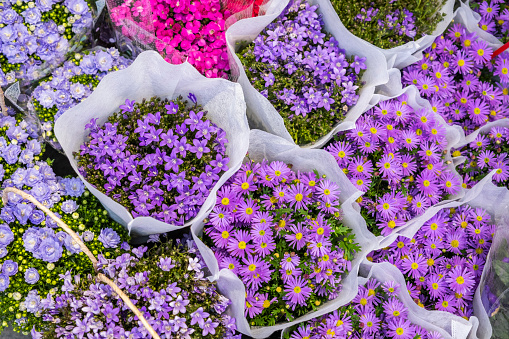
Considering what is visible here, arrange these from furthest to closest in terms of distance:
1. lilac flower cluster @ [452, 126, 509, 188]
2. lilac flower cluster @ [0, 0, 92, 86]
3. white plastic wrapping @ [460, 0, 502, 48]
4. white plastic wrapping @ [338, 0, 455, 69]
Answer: white plastic wrapping @ [460, 0, 502, 48]
lilac flower cluster @ [452, 126, 509, 188]
white plastic wrapping @ [338, 0, 455, 69]
lilac flower cluster @ [0, 0, 92, 86]

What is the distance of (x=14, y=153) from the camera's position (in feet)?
5.35

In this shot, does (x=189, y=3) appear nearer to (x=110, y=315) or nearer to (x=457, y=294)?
(x=110, y=315)

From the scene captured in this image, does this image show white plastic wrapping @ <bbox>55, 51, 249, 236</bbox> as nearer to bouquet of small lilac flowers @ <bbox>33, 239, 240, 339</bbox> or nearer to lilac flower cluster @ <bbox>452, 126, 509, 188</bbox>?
bouquet of small lilac flowers @ <bbox>33, 239, 240, 339</bbox>

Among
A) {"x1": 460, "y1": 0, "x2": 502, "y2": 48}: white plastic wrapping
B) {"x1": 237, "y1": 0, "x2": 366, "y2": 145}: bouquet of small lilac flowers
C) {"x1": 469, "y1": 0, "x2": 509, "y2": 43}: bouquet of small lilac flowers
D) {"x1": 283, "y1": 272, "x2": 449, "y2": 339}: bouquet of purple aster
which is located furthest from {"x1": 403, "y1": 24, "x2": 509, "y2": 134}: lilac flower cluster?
{"x1": 283, "y1": 272, "x2": 449, "y2": 339}: bouquet of purple aster

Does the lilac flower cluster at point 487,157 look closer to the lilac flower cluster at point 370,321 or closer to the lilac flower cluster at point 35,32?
the lilac flower cluster at point 370,321

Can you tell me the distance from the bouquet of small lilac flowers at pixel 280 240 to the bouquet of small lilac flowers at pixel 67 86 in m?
0.66

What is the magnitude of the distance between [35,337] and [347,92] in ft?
4.86

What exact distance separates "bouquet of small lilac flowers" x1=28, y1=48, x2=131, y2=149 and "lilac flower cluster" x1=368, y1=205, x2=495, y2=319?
1353mm

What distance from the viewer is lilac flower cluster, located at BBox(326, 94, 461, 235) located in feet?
6.08

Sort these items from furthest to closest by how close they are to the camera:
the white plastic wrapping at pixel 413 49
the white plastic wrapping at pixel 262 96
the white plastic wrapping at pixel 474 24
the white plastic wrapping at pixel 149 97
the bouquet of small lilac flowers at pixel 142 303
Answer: the white plastic wrapping at pixel 474 24 < the white plastic wrapping at pixel 413 49 < the white plastic wrapping at pixel 262 96 < the white plastic wrapping at pixel 149 97 < the bouquet of small lilac flowers at pixel 142 303

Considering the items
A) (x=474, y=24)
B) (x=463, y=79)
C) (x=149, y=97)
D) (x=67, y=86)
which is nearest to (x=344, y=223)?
(x=149, y=97)

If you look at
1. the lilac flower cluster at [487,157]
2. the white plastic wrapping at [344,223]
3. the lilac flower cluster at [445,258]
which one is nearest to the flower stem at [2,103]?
the white plastic wrapping at [344,223]

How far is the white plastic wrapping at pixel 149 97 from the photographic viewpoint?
1569mm

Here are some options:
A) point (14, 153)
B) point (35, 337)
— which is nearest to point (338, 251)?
point (35, 337)
